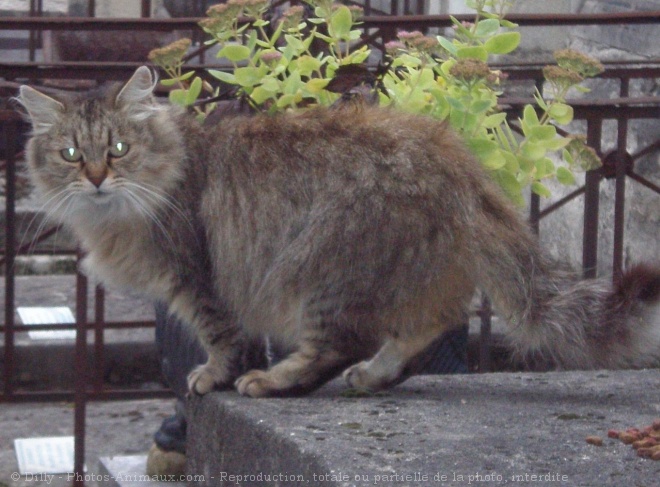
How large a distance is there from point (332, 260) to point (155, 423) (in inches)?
94.7

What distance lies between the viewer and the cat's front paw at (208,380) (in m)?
2.86

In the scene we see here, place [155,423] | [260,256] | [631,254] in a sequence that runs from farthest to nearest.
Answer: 1. [631,254]
2. [155,423]
3. [260,256]

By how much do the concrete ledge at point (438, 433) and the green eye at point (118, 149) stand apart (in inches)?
26.7

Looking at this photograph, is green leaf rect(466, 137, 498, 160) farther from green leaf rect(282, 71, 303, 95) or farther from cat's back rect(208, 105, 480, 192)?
green leaf rect(282, 71, 303, 95)

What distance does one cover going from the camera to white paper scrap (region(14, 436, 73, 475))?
163 inches

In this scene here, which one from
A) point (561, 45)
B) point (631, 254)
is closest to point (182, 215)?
→ point (631, 254)

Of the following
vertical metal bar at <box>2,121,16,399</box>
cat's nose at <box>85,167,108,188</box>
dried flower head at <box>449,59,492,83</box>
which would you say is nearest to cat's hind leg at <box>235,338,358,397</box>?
cat's nose at <box>85,167,108,188</box>

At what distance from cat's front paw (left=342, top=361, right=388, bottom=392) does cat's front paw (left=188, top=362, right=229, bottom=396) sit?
0.34 m

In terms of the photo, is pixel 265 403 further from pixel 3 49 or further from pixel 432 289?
pixel 3 49

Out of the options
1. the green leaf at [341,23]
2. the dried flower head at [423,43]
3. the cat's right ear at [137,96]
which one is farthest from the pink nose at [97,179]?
the dried flower head at [423,43]

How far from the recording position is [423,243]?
2600 mm

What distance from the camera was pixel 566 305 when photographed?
2643mm

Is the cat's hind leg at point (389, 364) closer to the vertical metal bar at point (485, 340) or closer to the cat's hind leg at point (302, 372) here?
the cat's hind leg at point (302, 372)

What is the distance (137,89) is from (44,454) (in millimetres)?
A: 1943
